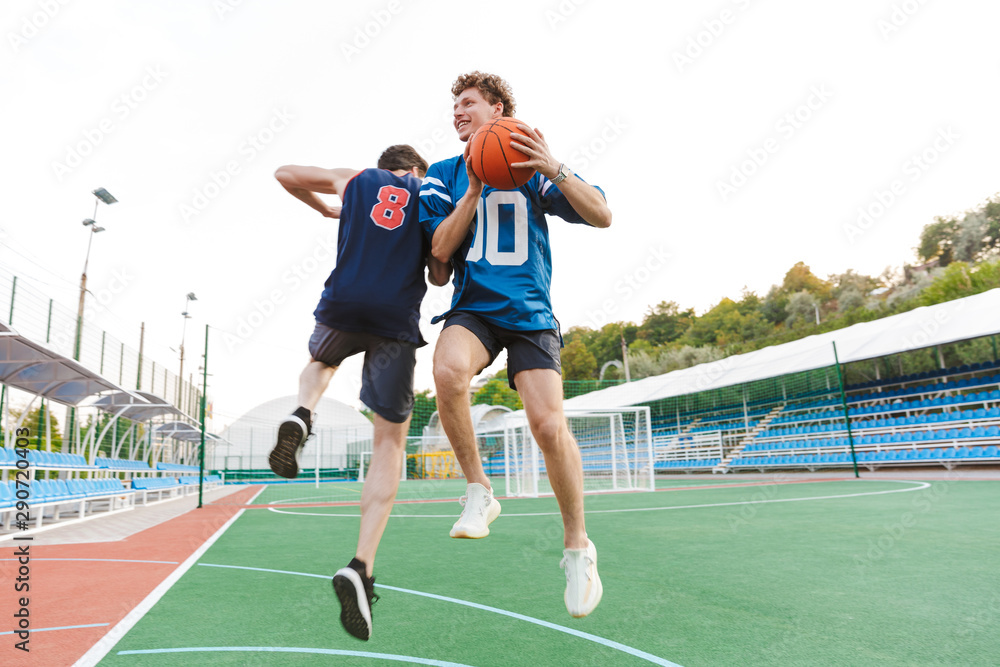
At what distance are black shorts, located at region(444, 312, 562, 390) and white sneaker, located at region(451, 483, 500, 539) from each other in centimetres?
52

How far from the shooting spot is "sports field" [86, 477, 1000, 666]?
285 centimetres

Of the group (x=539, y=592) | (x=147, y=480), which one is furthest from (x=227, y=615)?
(x=147, y=480)

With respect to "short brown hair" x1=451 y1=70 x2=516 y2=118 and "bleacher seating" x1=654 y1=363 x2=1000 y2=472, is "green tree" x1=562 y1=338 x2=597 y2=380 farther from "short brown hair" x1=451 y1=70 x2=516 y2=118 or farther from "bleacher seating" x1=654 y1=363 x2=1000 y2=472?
"short brown hair" x1=451 y1=70 x2=516 y2=118

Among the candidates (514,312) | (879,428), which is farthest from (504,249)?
(879,428)

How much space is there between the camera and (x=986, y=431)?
610 inches

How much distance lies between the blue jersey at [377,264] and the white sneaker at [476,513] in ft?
2.20

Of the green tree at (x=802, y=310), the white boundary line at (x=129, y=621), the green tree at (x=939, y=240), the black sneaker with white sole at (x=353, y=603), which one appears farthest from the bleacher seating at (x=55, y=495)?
the green tree at (x=939, y=240)

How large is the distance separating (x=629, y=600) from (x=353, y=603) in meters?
2.29

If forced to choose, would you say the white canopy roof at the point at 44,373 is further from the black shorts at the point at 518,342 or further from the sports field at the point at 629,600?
the black shorts at the point at 518,342

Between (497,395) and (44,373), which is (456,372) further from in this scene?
(497,395)

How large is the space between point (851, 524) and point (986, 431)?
11637mm

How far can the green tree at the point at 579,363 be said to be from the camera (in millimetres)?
59438

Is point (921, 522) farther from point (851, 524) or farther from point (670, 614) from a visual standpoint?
point (670, 614)

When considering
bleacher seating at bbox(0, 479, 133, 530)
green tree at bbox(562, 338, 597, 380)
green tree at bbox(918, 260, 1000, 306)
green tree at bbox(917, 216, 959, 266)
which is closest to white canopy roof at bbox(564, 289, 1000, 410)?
bleacher seating at bbox(0, 479, 133, 530)
